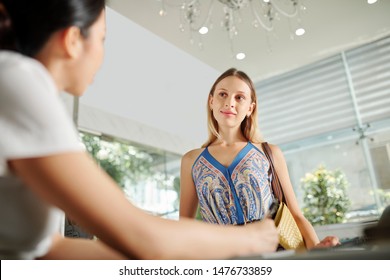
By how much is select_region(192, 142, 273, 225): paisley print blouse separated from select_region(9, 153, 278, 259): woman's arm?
591mm

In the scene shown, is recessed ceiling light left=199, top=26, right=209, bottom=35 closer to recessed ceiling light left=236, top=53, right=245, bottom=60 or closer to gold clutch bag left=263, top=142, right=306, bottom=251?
recessed ceiling light left=236, top=53, right=245, bottom=60

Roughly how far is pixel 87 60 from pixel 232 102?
0.74 metres

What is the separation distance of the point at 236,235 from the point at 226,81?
83cm

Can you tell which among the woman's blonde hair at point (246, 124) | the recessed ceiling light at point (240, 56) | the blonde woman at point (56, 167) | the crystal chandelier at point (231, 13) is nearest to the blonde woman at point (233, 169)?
the woman's blonde hair at point (246, 124)

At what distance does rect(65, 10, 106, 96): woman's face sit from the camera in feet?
1.32

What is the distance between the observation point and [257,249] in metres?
0.39

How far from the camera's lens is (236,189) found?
95 centimetres

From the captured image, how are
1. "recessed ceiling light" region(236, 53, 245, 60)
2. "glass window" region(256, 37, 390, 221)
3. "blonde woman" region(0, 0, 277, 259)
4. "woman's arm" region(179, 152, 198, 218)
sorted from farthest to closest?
"recessed ceiling light" region(236, 53, 245, 60)
"glass window" region(256, 37, 390, 221)
"woman's arm" region(179, 152, 198, 218)
"blonde woman" region(0, 0, 277, 259)

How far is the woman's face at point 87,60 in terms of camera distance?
0.40 meters

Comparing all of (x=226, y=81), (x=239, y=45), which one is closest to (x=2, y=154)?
(x=226, y=81)

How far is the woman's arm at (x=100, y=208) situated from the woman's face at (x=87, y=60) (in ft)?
0.40

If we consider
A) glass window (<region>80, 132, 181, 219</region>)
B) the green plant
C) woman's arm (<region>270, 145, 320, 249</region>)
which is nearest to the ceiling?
glass window (<region>80, 132, 181, 219</region>)

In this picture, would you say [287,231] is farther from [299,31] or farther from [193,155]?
[299,31]

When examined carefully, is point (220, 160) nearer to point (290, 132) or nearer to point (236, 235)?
point (236, 235)
